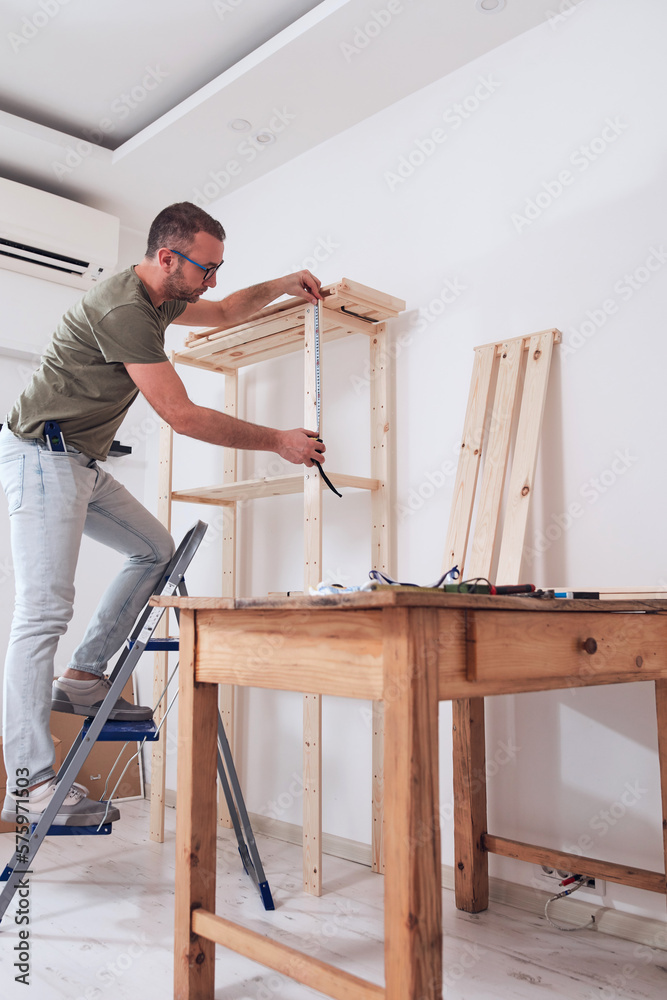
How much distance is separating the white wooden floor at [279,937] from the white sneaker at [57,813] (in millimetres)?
272

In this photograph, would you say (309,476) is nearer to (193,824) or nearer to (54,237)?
(193,824)

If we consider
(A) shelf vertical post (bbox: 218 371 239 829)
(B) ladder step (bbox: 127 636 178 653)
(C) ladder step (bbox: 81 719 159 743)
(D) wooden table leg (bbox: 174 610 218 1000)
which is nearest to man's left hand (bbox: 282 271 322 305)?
(A) shelf vertical post (bbox: 218 371 239 829)

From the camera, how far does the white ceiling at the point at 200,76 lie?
7.86 feet

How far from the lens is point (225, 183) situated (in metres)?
3.38

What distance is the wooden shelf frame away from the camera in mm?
2271

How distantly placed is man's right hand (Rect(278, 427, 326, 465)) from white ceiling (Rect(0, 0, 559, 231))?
4.42 feet

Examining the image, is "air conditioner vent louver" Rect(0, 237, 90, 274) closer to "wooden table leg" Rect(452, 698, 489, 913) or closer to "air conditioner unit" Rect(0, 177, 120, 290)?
"air conditioner unit" Rect(0, 177, 120, 290)

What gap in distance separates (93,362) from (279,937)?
1531mm

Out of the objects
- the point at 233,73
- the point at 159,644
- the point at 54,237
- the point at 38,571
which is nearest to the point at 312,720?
the point at 159,644

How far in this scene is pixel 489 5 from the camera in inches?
88.7

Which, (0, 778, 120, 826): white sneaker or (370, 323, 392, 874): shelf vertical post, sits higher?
(370, 323, 392, 874): shelf vertical post

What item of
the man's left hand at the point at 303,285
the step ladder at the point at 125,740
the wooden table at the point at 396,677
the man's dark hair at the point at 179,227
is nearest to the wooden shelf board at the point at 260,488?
the step ladder at the point at 125,740

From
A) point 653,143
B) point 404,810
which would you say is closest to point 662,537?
point 653,143

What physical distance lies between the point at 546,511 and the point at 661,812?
0.81m
